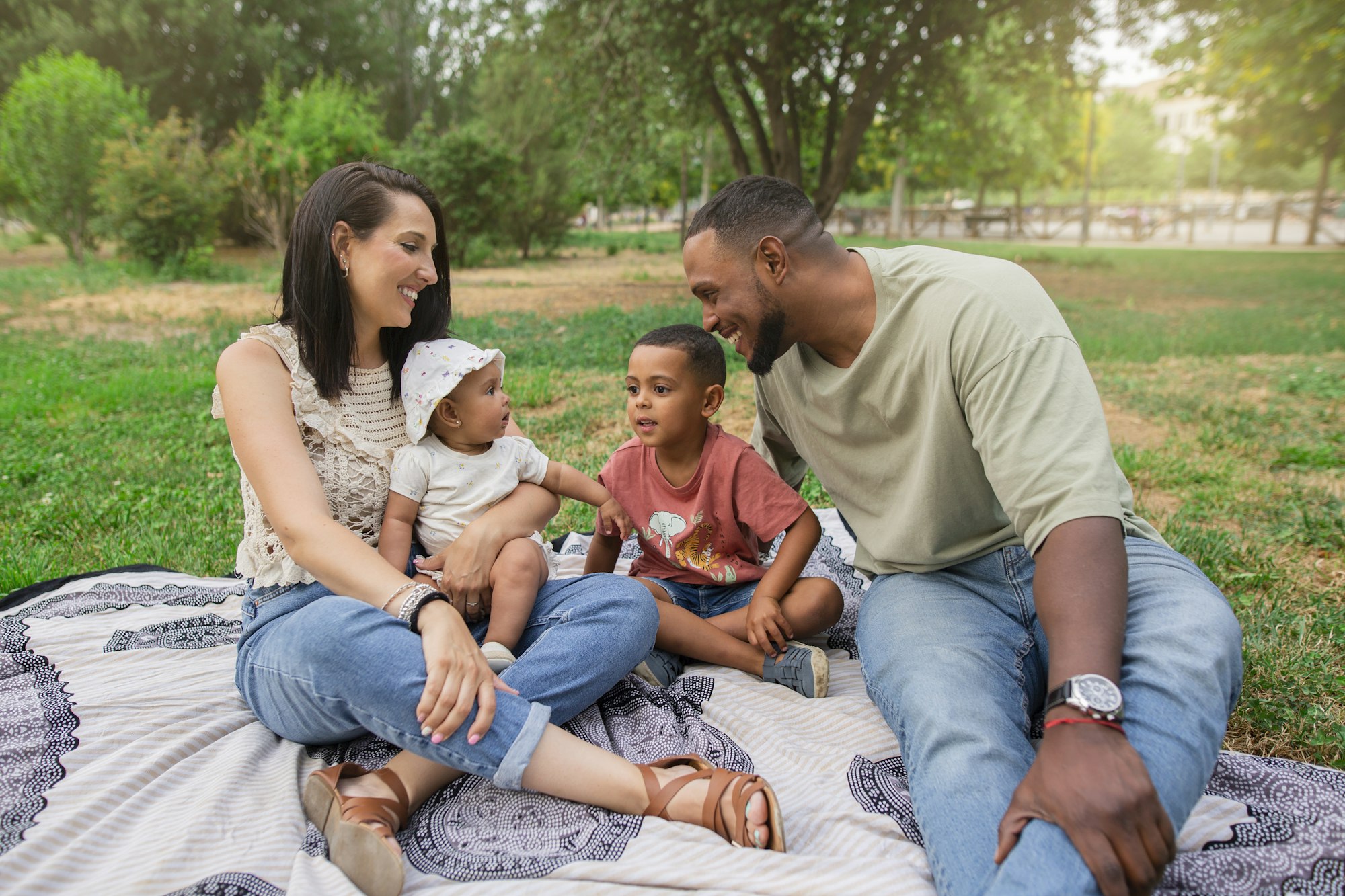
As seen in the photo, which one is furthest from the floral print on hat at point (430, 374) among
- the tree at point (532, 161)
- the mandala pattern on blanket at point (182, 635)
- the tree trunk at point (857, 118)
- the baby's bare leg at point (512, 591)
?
the tree at point (532, 161)

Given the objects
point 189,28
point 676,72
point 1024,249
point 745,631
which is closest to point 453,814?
point 745,631

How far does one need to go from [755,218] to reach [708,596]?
1244mm

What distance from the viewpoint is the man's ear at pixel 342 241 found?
93.0 inches

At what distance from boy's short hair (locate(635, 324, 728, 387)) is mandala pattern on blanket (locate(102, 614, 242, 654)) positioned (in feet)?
5.36

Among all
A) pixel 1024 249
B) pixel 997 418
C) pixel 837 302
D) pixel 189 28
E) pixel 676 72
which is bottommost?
pixel 1024 249

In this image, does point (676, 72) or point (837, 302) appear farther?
point (676, 72)

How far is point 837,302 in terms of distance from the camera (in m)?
2.46

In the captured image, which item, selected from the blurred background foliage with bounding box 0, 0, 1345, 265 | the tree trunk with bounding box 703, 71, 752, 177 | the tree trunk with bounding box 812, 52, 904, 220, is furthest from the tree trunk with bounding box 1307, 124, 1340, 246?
the tree trunk with bounding box 703, 71, 752, 177

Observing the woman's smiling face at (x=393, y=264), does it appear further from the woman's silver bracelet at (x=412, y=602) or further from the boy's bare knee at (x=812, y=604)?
the boy's bare knee at (x=812, y=604)

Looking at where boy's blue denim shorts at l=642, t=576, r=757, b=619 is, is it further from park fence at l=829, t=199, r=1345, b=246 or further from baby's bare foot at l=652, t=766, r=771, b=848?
park fence at l=829, t=199, r=1345, b=246

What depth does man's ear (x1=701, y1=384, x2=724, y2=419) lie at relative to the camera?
284 centimetres

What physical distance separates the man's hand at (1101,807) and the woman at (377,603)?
1.81 feet

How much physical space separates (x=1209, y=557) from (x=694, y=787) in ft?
A: 8.99

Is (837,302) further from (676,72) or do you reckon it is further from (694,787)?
(676,72)
